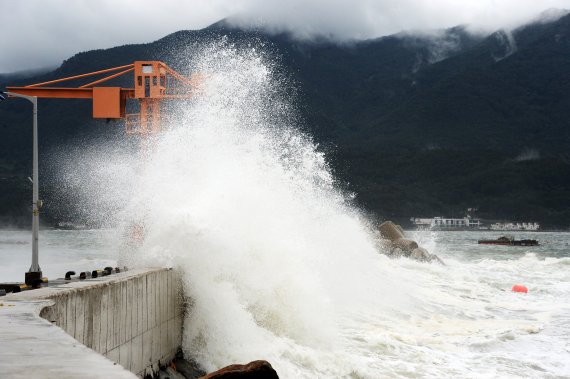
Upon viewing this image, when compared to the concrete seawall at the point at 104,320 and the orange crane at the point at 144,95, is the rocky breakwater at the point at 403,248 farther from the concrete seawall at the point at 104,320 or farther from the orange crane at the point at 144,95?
the concrete seawall at the point at 104,320

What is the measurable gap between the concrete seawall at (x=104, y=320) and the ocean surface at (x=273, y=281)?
33.0 inches

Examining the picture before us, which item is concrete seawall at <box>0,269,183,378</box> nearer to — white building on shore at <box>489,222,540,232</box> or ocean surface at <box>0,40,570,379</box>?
ocean surface at <box>0,40,570,379</box>

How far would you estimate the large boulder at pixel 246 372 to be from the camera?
3420mm

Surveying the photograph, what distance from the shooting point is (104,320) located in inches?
286

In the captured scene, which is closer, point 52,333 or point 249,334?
point 52,333

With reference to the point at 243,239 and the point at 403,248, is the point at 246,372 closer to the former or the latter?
the point at 243,239

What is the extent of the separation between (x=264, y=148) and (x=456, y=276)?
14764 mm

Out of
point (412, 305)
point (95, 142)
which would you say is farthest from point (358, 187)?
point (412, 305)

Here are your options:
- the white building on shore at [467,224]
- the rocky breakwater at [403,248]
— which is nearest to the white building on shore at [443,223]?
the white building on shore at [467,224]

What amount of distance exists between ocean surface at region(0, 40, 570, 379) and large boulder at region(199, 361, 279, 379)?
5979 millimetres

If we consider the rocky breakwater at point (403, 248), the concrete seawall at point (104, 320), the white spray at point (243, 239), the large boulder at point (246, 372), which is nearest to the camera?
the large boulder at point (246, 372)

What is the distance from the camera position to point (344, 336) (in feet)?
42.2

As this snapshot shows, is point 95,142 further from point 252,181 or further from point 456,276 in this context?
point 252,181

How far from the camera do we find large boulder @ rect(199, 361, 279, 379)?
3420 mm
